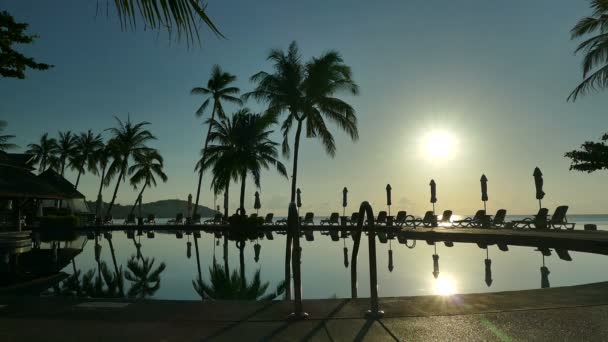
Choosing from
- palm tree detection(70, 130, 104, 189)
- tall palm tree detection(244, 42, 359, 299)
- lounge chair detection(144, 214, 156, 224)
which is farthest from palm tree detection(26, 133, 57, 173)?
tall palm tree detection(244, 42, 359, 299)

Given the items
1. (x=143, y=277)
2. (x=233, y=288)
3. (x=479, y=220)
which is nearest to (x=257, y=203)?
(x=479, y=220)

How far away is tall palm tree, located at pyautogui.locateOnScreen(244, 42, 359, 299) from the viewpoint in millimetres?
18266

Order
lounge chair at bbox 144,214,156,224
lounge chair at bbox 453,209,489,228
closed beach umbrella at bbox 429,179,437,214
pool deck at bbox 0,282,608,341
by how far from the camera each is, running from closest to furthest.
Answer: pool deck at bbox 0,282,608,341 < lounge chair at bbox 453,209,489,228 < closed beach umbrella at bbox 429,179,437,214 < lounge chair at bbox 144,214,156,224

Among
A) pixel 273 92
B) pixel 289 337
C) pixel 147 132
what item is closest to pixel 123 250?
pixel 273 92

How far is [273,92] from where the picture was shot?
18.8 metres

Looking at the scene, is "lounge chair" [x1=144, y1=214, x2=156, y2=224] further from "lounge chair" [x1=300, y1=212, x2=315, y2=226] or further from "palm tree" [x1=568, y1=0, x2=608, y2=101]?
"palm tree" [x1=568, y1=0, x2=608, y2=101]

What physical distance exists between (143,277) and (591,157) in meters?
15.6

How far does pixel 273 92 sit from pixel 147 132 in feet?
64.0

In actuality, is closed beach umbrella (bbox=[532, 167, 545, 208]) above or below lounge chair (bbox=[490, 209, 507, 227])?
above

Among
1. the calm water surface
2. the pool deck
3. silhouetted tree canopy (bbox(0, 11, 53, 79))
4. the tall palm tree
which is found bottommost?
the calm water surface

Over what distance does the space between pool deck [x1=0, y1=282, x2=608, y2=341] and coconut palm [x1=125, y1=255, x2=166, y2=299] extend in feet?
8.21

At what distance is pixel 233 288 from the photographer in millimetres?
6977

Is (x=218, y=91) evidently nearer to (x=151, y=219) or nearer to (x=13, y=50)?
(x=151, y=219)

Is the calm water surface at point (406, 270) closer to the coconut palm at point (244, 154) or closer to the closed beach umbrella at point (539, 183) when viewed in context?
the closed beach umbrella at point (539, 183)
